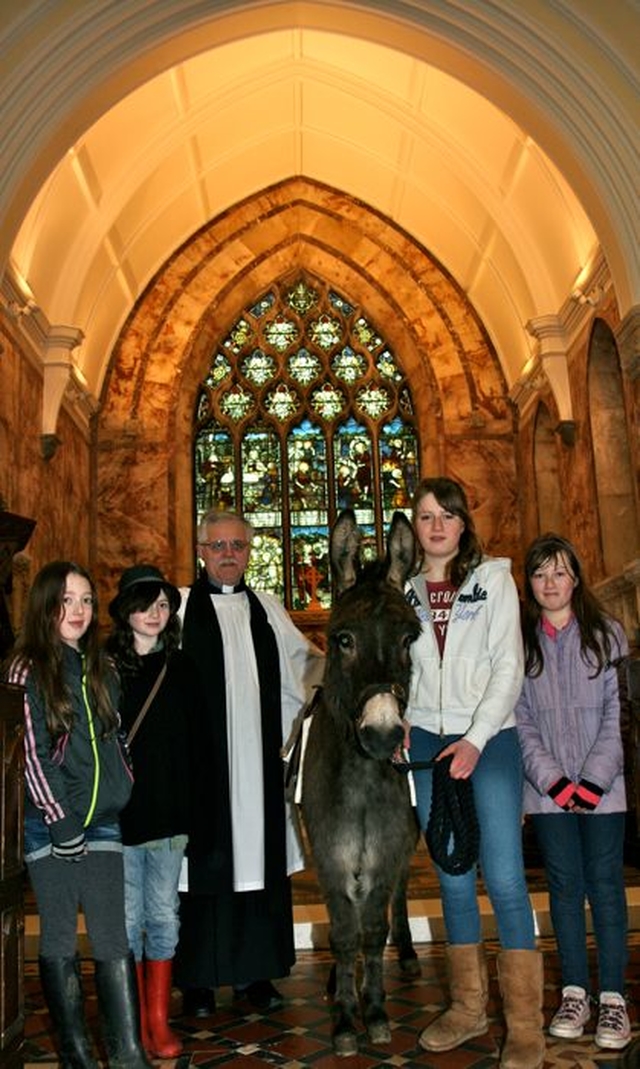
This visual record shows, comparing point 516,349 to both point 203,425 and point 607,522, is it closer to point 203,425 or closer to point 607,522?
point 607,522

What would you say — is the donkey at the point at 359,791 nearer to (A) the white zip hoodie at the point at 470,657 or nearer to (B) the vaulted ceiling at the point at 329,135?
(A) the white zip hoodie at the point at 470,657

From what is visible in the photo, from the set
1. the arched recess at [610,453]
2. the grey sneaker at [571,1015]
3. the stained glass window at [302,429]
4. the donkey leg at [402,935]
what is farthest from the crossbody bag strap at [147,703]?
the stained glass window at [302,429]

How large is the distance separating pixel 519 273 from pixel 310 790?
30.5ft

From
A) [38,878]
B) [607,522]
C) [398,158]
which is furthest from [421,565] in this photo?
[398,158]

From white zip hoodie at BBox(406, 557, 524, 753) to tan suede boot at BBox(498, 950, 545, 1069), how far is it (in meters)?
0.75

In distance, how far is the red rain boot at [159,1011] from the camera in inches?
137

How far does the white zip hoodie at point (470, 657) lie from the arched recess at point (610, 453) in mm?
6662

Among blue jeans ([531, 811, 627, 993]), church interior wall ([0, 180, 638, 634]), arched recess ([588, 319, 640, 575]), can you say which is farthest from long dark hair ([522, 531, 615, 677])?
church interior wall ([0, 180, 638, 634])

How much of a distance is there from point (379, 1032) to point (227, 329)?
11351mm

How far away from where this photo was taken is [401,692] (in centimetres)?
307

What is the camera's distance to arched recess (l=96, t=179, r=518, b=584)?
41.7ft

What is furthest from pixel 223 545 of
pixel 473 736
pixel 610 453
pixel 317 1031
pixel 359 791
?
pixel 610 453

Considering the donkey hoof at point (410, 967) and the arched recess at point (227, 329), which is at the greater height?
the arched recess at point (227, 329)

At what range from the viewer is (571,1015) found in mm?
3441
